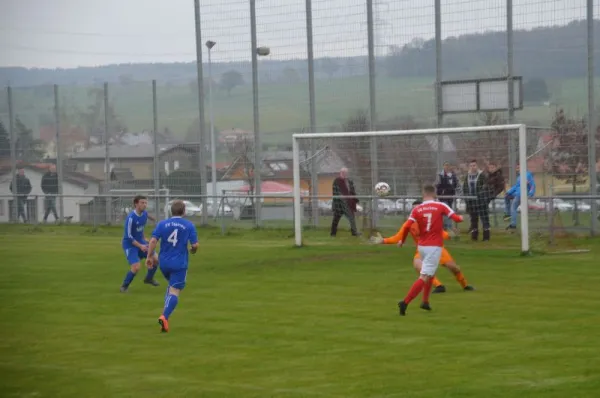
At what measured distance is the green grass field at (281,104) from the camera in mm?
29453

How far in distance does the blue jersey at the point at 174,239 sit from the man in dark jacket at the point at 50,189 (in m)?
24.5

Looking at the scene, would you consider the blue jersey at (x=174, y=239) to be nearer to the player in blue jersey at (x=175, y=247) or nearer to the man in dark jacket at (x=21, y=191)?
the player in blue jersey at (x=175, y=247)

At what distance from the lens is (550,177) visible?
27.6 metres

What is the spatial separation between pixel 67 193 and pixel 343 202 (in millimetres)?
14441

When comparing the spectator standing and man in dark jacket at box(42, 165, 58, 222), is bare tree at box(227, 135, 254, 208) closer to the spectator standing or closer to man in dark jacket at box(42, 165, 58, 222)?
man in dark jacket at box(42, 165, 58, 222)

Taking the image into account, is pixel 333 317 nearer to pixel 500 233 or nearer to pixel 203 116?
pixel 500 233

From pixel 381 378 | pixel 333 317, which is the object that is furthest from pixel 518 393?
pixel 333 317

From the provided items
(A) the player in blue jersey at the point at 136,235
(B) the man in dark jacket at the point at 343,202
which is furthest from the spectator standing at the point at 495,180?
(A) the player in blue jersey at the point at 136,235

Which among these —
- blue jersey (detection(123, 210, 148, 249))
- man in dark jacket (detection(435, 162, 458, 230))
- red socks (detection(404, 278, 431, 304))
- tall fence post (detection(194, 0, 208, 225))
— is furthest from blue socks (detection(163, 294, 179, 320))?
tall fence post (detection(194, 0, 208, 225))

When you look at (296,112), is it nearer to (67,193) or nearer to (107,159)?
(107,159)

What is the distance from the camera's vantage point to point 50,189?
128 feet

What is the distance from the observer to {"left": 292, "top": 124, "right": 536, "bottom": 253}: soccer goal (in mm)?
26281

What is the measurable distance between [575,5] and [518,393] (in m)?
20.7

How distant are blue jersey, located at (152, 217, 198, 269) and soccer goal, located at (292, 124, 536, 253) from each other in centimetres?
1121
